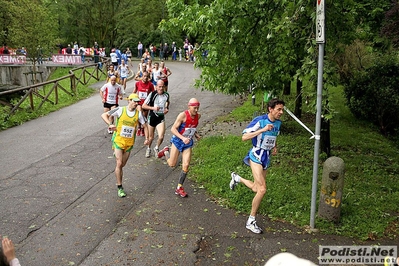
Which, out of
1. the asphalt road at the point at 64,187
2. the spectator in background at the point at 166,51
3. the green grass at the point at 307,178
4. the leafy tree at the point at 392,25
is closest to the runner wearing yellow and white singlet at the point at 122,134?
the asphalt road at the point at 64,187

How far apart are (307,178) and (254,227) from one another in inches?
96.9

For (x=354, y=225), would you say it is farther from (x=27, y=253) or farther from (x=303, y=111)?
(x=303, y=111)

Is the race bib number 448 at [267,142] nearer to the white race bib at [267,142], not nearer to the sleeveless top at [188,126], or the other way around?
the white race bib at [267,142]

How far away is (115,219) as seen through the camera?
652 cm

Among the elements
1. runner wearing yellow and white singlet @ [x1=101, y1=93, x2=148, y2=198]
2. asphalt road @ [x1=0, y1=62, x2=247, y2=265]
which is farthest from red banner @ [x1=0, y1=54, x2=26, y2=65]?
runner wearing yellow and white singlet @ [x1=101, y1=93, x2=148, y2=198]

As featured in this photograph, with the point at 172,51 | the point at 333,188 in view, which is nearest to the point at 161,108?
the point at 333,188

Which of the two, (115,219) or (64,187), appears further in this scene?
(64,187)

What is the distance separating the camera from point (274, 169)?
8.58m

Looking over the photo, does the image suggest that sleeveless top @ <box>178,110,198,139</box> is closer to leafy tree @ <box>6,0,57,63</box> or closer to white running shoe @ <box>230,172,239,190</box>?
white running shoe @ <box>230,172,239,190</box>

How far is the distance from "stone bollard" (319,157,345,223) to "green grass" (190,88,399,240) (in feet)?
0.53

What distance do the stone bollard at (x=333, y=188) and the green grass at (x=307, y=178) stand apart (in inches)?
6.3

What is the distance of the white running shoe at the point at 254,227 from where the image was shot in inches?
237

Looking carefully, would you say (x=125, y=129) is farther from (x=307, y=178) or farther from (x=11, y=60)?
(x=11, y=60)

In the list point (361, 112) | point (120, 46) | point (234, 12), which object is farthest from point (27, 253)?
point (120, 46)
